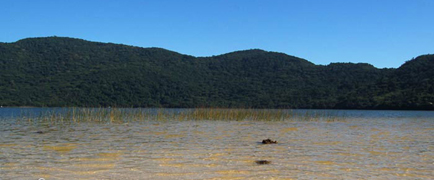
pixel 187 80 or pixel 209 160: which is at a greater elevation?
pixel 187 80

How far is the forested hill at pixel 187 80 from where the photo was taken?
7038cm

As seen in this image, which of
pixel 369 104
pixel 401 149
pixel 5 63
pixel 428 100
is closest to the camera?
pixel 401 149

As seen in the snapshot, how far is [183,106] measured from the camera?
73.4 metres

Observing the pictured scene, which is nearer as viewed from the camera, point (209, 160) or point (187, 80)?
point (209, 160)

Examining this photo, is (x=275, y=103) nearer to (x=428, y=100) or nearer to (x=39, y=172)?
(x=428, y=100)

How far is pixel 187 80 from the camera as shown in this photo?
88.1m

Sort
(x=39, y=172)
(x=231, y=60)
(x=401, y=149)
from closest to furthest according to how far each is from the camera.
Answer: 1. (x=39, y=172)
2. (x=401, y=149)
3. (x=231, y=60)

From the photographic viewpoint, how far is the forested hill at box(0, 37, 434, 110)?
70375 mm

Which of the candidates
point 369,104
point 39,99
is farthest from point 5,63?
point 369,104

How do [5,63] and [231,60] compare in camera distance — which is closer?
[5,63]

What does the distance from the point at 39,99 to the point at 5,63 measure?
54.7ft

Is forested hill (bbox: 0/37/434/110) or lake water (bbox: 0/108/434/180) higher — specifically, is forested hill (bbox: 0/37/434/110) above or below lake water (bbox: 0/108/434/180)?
above

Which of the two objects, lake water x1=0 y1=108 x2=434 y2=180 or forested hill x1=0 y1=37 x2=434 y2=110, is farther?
forested hill x1=0 y1=37 x2=434 y2=110

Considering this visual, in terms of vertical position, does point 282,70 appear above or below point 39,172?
above
